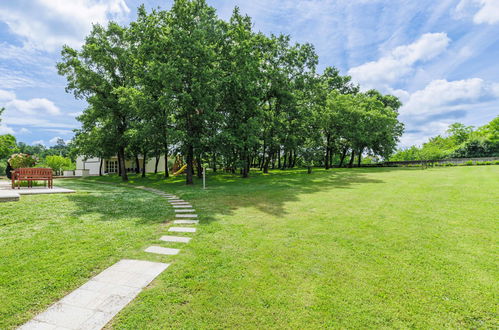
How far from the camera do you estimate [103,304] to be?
269 centimetres

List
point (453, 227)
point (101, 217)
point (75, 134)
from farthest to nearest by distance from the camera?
point (75, 134)
point (101, 217)
point (453, 227)

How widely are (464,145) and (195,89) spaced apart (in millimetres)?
46448

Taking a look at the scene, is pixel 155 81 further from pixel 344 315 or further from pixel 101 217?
pixel 344 315

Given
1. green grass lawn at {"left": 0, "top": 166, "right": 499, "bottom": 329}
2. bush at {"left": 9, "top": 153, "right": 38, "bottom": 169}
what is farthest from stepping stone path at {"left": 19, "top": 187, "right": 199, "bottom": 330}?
bush at {"left": 9, "top": 153, "right": 38, "bottom": 169}

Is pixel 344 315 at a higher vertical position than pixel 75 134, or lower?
lower

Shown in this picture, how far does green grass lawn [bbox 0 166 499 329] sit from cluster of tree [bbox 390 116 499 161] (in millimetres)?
42237

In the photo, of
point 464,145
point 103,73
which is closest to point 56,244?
point 103,73

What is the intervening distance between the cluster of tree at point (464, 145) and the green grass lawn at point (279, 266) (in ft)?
139

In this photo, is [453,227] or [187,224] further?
[187,224]

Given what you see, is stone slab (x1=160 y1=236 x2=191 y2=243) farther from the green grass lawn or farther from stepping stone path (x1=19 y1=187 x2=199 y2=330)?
stepping stone path (x1=19 y1=187 x2=199 y2=330)

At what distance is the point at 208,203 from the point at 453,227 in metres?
7.54

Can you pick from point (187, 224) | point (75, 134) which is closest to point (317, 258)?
point (187, 224)

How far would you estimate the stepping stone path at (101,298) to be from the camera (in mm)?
2365

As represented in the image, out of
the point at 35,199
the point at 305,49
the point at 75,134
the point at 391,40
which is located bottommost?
the point at 35,199
